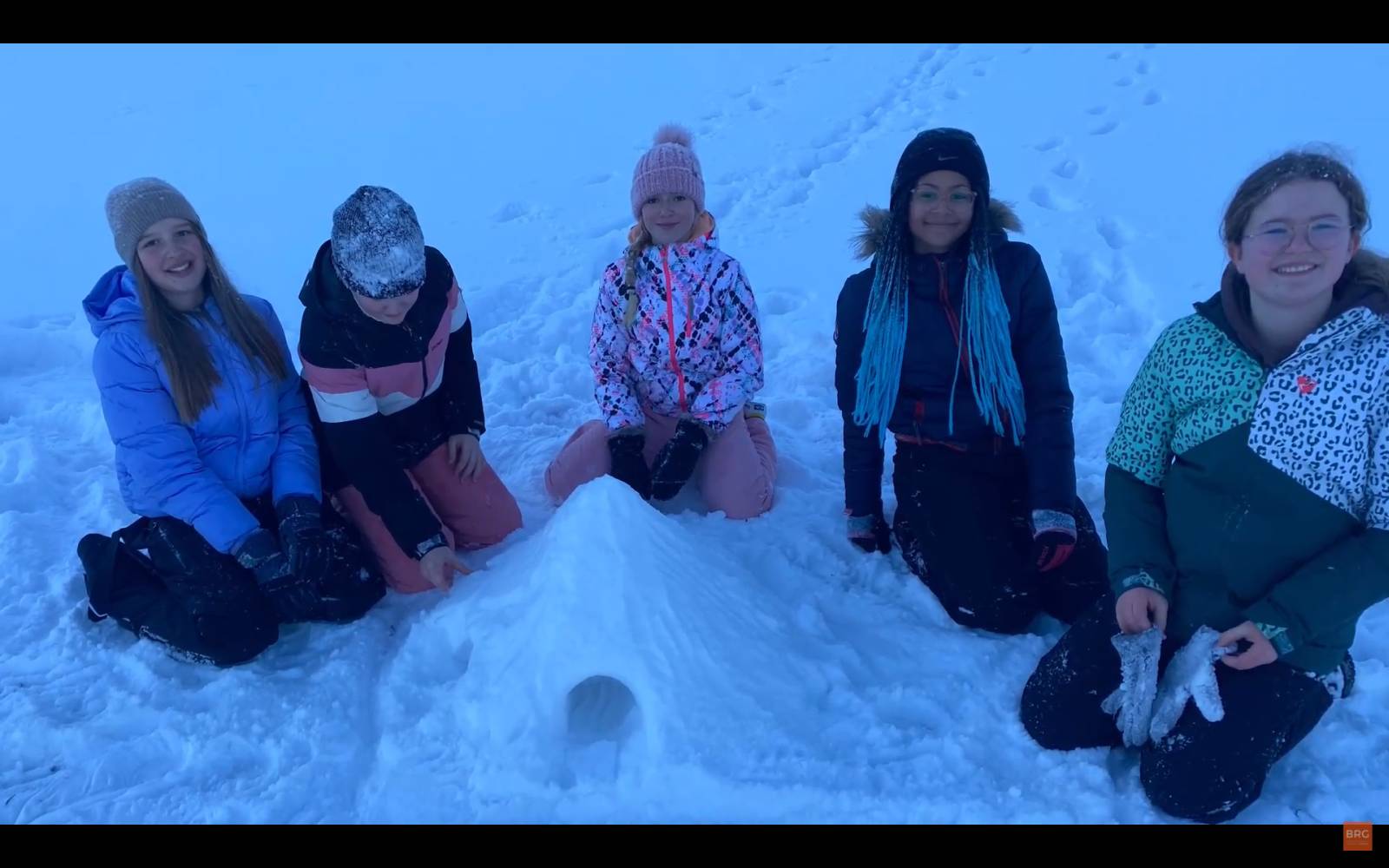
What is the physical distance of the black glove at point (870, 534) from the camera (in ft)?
9.95

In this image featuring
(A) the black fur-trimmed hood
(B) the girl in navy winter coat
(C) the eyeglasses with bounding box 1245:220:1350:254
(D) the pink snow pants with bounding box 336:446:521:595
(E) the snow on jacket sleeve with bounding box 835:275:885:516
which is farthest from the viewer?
(D) the pink snow pants with bounding box 336:446:521:595

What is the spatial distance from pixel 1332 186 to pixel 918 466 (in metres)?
1.42

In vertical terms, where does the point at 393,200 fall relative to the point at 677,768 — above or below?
above

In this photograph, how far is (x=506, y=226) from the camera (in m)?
5.79

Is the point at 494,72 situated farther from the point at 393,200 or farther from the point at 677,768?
the point at 677,768

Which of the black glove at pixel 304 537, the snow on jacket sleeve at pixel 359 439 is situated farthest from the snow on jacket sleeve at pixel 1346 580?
the black glove at pixel 304 537

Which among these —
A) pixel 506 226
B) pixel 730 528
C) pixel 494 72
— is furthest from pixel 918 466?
pixel 494 72

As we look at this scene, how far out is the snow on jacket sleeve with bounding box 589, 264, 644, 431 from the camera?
10.9ft

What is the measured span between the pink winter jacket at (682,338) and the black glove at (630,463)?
0.06 metres

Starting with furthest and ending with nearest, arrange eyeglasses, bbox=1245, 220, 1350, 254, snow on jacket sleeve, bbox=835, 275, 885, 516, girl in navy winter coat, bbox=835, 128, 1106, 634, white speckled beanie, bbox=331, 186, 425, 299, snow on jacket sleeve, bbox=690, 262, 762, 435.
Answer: snow on jacket sleeve, bbox=690, 262, 762, 435 → snow on jacket sleeve, bbox=835, 275, 885, 516 → girl in navy winter coat, bbox=835, 128, 1106, 634 → white speckled beanie, bbox=331, 186, 425, 299 → eyeglasses, bbox=1245, 220, 1350, 254

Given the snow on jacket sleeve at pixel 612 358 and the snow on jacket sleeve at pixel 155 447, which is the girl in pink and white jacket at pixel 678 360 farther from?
the snow on jacket sleeve at pixel 155 447
